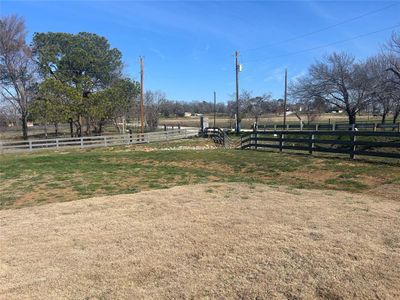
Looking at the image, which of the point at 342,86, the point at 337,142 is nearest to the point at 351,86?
the point at 342,86

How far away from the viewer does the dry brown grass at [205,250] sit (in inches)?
126

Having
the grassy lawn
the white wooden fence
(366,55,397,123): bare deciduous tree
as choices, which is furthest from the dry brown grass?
(366,55,397,123): bare deciduous tree

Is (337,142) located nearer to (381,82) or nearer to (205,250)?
(205,250)

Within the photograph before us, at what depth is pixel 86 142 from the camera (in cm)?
2838

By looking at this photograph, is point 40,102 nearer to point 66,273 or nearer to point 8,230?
point 8,230

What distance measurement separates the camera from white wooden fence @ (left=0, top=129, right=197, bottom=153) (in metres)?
25.5

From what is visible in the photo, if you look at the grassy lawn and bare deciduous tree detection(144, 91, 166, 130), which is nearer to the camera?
the grassy lawn

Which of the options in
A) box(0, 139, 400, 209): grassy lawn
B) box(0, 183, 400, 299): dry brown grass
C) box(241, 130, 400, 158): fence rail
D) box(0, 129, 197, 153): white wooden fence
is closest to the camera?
box(0, 183, 400, 299): dry brown grass

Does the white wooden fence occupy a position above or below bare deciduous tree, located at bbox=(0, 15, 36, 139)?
below

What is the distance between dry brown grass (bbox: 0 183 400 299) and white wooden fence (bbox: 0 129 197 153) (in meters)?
21.8

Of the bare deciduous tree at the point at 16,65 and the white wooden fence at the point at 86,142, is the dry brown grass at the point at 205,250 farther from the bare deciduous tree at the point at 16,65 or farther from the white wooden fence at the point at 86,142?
the bare deciduous tree at the point at 16,65

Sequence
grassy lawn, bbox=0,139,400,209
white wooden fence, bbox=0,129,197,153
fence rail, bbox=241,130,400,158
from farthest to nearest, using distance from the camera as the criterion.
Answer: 1. white wooden fence, bbox=0,129,197,153
2. fence rail, bbox=241,130,400,158
3. grassy lawn, bbox=0,139,400,209

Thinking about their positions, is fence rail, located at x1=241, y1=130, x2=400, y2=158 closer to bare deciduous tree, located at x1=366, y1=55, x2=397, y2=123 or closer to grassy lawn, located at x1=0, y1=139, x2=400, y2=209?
grassy lawn, located at x1=0, y1=139, x2=400, y2=209

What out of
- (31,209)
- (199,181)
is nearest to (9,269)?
(31,209)
